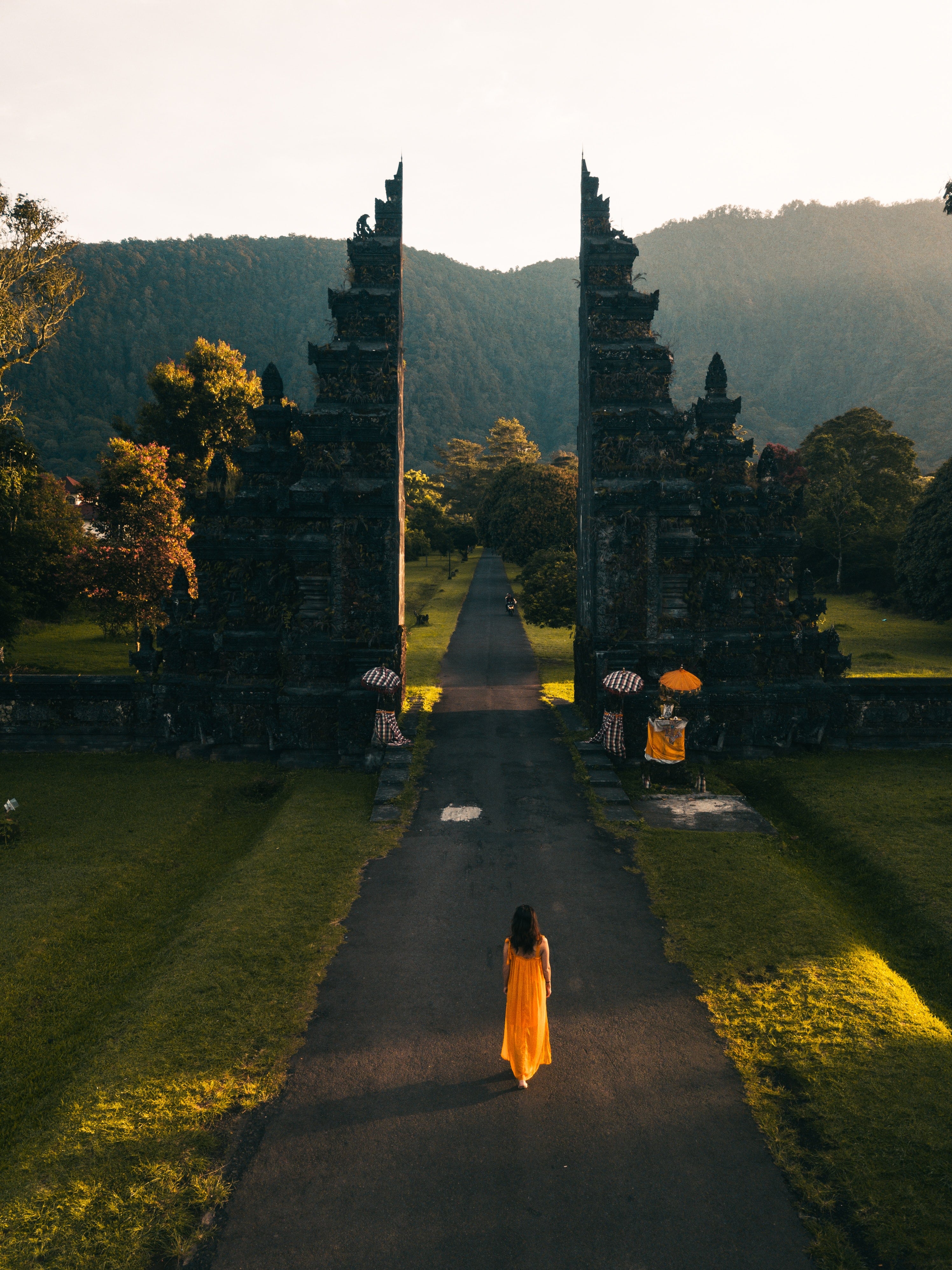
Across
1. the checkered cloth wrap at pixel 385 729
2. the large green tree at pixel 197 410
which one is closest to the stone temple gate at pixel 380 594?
the checkered cloth wrap at pixel 385 729

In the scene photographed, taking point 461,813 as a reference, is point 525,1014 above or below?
above

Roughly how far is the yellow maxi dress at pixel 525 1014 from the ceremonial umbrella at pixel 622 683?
39.0ft

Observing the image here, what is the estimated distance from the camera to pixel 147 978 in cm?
1061

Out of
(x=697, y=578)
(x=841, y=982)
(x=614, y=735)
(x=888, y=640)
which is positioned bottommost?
(x=841, y=982)

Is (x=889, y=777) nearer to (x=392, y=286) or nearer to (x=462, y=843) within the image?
(x=462, y=843)

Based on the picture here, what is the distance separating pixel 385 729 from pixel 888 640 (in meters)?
33.2

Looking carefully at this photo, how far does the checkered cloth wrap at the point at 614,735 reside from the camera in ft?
64.6

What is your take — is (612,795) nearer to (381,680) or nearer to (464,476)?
(381,680)

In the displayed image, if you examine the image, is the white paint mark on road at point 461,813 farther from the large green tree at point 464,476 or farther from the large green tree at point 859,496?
the large green tree at point 464,476

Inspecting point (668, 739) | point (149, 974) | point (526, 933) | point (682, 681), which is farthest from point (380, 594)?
point (526, 933)

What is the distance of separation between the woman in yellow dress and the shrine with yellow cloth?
1072cm

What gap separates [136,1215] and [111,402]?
7172 inches

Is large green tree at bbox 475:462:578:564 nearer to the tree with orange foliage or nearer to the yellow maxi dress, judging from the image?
the tree with orange foliage

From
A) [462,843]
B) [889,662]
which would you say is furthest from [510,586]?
[462,843]
